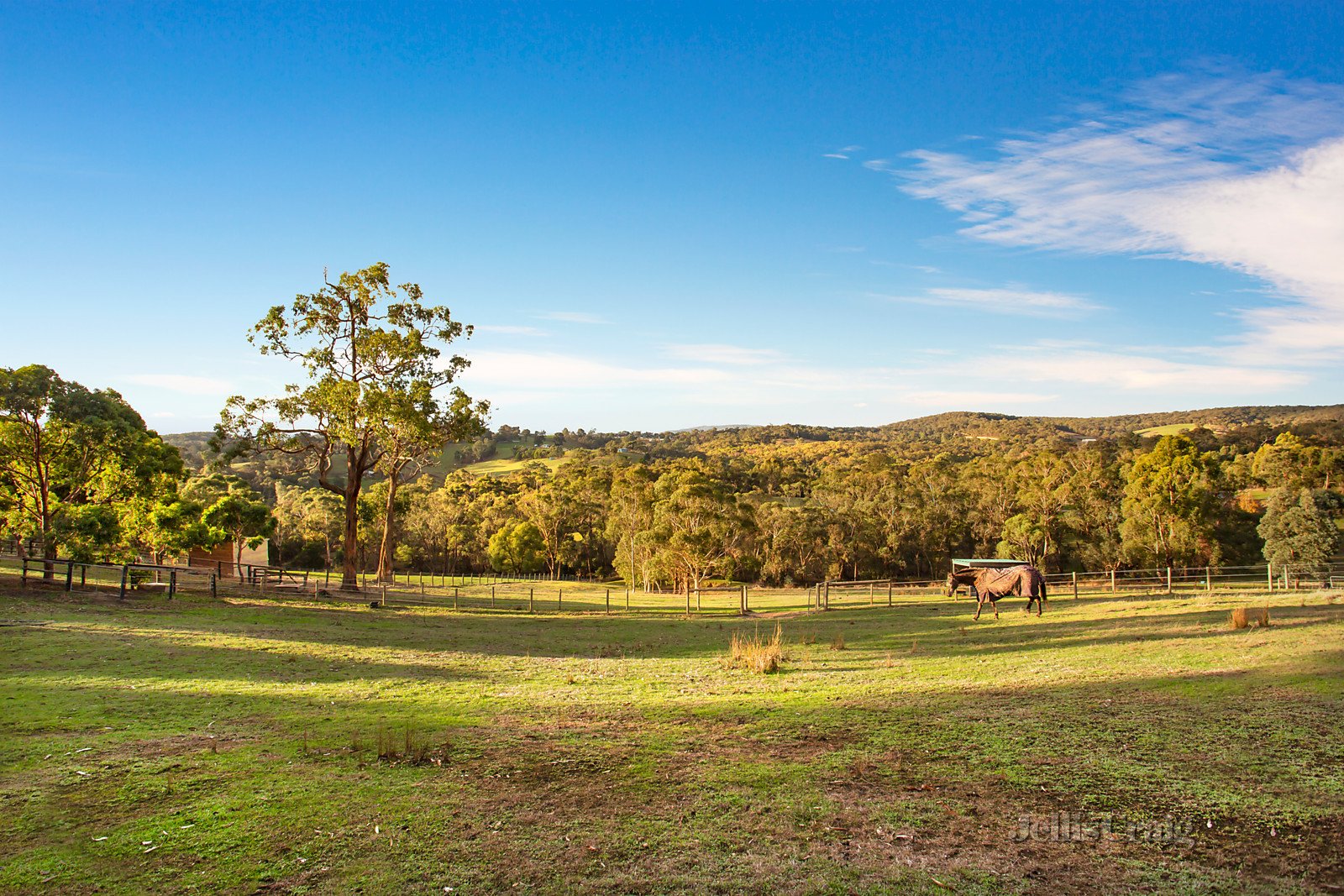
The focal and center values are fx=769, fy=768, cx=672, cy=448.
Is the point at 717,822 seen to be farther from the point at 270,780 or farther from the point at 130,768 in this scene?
the point at 130,768

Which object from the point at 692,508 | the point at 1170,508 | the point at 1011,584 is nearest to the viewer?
the point at 1011,584

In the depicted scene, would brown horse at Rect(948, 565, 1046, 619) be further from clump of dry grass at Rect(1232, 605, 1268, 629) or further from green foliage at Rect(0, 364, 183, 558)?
green foliage at Rect(0, 364, 183, 558)

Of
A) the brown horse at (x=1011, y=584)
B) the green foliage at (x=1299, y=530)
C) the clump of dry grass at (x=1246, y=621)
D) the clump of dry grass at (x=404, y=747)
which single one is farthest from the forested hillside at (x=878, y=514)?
the clump of dry grass at (x=404, y=747)

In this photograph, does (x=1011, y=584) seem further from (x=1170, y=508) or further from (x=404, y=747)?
(x=1170, y=508)

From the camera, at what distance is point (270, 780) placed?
652 centimetres

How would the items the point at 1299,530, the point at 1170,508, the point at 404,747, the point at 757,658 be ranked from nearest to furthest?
the point at 404,747 → the point at 757,658 → the point at 1299,530 → the point at 1170,508

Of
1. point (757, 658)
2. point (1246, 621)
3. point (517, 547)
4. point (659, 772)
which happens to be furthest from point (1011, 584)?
point (517, 547)

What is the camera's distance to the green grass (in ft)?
16.3

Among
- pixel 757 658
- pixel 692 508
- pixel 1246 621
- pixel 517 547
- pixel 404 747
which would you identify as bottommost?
pixel 517 547

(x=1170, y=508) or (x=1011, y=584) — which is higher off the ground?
(x=1170, y=508)

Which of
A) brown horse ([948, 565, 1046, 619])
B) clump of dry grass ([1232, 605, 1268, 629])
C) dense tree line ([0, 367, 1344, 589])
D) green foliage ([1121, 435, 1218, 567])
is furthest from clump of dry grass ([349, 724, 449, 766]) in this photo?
green foliage ([1121, 435, 1218, 567])

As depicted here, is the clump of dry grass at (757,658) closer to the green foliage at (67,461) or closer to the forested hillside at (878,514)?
the green foliage at (67,461)

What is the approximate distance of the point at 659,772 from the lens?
7.05 metres

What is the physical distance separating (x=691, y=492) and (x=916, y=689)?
3786 cm
